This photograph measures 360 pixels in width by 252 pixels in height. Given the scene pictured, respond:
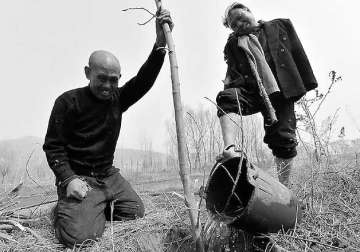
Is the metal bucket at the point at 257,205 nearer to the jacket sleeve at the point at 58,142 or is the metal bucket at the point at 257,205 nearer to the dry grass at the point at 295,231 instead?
the dry grass at the point at 295,231

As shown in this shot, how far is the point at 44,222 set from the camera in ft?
11.1

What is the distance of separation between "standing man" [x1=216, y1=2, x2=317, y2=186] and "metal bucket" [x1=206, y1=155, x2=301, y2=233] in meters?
0.61

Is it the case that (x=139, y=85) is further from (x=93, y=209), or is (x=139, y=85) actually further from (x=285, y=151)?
(x=285, y=151)

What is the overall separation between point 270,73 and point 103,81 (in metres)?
1.30

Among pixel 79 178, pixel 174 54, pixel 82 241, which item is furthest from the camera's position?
pixel 79 178

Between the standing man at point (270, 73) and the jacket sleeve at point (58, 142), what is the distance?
125cm

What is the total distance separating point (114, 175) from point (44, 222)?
752 millimetres

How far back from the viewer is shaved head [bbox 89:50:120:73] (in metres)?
3.04

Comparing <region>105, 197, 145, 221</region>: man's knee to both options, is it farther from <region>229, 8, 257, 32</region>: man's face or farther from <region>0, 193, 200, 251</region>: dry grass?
<region>229, 8, 257, 32</region>: man's face

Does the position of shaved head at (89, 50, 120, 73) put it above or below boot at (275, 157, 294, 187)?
above

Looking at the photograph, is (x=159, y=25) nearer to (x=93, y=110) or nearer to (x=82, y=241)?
(x=93, y=110)

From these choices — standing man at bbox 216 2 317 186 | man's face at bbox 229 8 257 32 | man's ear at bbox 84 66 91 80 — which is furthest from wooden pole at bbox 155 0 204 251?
man's ear at bbox 84 66 91 80

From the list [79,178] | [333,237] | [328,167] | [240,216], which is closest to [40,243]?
[79,178]

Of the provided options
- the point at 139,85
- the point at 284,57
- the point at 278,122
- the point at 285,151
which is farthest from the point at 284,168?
the point at 139,85
